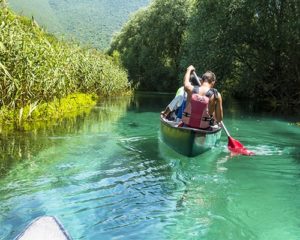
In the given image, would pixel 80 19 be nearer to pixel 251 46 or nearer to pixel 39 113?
pixel 251 46

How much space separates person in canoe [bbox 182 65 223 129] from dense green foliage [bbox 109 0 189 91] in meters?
35.5

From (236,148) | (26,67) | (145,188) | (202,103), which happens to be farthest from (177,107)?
(145,188)

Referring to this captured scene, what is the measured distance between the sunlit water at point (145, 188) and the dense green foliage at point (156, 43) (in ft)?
110

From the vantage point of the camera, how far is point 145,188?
6.91m

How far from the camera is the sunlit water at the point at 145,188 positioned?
5250 millimetres

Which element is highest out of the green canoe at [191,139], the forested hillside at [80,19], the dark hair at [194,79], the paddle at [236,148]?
the forested hillside at [80,19]

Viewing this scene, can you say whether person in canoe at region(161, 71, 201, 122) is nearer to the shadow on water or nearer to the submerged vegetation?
the shadow on water

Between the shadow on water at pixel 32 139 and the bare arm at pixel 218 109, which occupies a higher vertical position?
the bare arm at pixel 218 109

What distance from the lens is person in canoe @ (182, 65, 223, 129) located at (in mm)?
8289

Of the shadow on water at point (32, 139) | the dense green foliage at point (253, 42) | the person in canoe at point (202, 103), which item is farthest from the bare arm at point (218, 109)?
the dense green foliage at point (253, 42)

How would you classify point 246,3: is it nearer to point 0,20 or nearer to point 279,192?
point 0,20

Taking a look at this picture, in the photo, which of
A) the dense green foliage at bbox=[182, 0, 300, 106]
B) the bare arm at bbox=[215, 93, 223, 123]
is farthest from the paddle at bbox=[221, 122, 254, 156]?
the dense green foliage at bbox=[182, 0, 300, 106]

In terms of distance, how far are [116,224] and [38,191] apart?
5.97ft

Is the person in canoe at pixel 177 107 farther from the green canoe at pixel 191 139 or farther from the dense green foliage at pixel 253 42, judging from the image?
the dense green foliage at pixel 253 42
